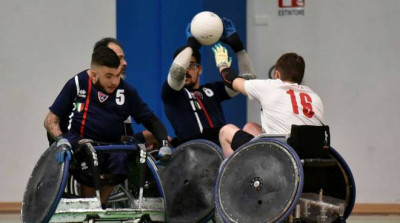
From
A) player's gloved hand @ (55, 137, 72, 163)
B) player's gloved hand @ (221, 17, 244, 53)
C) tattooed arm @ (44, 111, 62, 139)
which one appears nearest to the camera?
player's gloved hand @ (55, 137, 72, 163)

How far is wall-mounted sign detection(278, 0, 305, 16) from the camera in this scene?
849 centimetres

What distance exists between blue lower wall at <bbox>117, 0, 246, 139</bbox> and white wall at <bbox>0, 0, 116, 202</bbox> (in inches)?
10.4

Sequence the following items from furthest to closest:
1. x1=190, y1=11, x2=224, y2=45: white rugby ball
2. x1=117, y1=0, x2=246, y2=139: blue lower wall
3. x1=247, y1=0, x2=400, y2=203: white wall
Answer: x1=247, y1=0, x2=400, y2=203: white wall < x1=117, y1=0, x2=246, y2=139: blue lower wall < x1=190, y1=11, x2=224, y2=45: white rugby ball

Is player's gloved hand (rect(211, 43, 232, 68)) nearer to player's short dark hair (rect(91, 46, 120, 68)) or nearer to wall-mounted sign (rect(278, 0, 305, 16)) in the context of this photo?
player's short dark hair (rect(91, 46, 120, 68))

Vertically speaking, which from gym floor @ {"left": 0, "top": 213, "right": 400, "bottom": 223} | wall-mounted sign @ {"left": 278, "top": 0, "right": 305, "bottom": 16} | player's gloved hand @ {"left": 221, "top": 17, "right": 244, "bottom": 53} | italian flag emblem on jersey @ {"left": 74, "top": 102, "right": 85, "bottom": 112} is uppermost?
wall-mounted sign @ {"left": 278, "top": 0, "right": 305, "bottom": 16}

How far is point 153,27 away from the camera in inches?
329

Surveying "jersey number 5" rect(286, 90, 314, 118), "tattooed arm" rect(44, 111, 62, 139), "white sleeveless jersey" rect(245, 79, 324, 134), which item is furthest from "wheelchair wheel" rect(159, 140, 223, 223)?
"tattooed arm" rect(44, 111, 62, 139)

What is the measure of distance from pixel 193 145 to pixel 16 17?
292 centimetres

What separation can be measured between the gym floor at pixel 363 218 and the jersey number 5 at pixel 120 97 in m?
1.99

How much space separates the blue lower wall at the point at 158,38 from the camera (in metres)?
8.24

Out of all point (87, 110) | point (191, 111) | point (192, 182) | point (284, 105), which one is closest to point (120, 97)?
point (87, 110)

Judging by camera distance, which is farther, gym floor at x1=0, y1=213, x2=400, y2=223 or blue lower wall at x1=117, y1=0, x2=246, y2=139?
blue lower wall at x1=117, y1=0, x2=246, y2=139

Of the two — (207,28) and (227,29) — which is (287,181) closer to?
(207,28)

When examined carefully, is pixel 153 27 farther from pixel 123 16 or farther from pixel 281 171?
pixel 281 171
